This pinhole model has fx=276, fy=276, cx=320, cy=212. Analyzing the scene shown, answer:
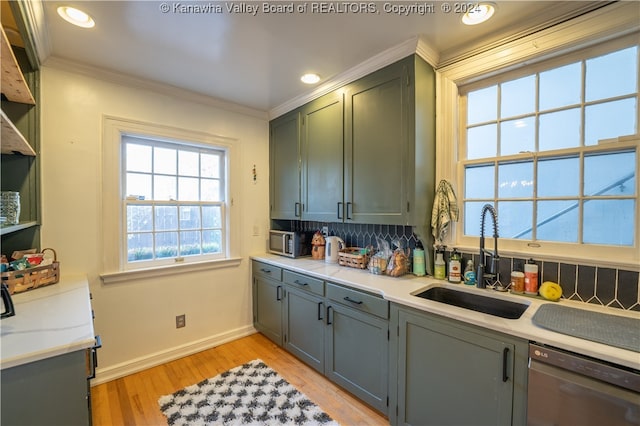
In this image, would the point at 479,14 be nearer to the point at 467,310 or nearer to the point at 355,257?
the point at 467,310

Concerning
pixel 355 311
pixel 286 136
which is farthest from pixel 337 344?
pixel 286 136

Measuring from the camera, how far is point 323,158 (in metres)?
2.52

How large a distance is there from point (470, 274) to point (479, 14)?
5.13 ft

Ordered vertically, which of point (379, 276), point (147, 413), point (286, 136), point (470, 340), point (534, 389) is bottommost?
point (147, 413)

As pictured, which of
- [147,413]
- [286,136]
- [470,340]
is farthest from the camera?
[286,136]

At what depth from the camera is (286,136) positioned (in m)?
2.95

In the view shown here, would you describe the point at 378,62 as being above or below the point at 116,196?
above

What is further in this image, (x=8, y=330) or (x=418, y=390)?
(x=418, y=390)

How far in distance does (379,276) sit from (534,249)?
990 millimetres

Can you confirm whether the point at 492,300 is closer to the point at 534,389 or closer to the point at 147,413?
the point at 534,389

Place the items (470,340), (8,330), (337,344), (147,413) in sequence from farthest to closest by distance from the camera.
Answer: (337,344) → (147,413) → (470,340) → (8,330)

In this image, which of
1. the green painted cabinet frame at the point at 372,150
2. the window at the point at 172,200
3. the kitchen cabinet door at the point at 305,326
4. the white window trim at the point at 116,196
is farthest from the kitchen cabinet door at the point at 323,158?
the white window trim at the point at 116,196

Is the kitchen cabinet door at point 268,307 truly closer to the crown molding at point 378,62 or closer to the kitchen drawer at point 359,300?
the kitchen drawer at point 359,300

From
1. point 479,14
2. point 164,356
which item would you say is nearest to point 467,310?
point 479,14
